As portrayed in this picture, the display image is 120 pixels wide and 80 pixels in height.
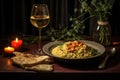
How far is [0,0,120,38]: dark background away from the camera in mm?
2143

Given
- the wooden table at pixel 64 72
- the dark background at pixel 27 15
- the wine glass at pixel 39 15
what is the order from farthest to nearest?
the dark background at pixel 27 15 < the wine glass at pixel 39 15 < the wooden table at pixel 64 72

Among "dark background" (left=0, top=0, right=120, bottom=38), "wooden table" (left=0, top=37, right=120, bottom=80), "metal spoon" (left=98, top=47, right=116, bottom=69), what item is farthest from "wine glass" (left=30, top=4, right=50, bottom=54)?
"dark background" (left=0, top=0, right=120, bottom=38)

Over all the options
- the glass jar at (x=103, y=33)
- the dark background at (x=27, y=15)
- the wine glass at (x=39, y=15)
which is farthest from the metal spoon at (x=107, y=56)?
the dark background at (x=27, y=15)

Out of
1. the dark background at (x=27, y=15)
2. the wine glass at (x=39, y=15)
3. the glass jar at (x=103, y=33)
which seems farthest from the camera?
the dark background at (x=27, y=15)

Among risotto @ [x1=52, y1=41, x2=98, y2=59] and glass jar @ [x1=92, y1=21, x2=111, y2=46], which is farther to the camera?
glass jar @ [x1=92, y1=21, x2=111, y2=46]

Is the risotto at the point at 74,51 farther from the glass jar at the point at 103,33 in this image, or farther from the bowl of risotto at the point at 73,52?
the glass jar at the point at 103,33

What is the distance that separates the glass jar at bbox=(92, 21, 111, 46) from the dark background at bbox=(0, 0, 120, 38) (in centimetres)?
48

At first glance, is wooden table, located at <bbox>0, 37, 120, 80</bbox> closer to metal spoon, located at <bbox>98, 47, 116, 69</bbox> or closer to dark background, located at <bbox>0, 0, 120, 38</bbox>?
metal spoon, located at <bbox>98, 47, 116, 69</bbox>

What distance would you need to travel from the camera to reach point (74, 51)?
1.44 metres

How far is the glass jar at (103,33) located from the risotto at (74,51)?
0.71ft

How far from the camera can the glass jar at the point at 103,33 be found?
166 centimetres

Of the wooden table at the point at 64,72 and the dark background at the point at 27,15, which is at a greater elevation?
the dark background at the point at 27,15

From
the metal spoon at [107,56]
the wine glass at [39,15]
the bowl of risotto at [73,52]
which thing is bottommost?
the metal spoon at [107,56]

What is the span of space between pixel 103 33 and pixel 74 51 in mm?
316
